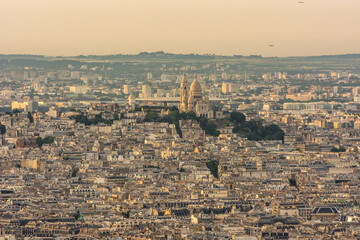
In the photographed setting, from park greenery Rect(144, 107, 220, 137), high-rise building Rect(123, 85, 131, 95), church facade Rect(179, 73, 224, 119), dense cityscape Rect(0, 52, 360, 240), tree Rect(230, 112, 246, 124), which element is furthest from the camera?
high-rise building Rect(123, 85, 131, 95)

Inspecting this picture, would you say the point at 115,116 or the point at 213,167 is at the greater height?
the point at 213,167

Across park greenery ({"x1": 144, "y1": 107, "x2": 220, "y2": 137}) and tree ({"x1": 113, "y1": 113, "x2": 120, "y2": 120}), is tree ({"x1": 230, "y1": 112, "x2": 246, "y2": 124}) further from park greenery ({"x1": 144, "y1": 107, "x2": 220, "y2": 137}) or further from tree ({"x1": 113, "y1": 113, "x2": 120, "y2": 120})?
tree ({"x1": 113, "y1": 113, "x2": 120, "y2": 120})

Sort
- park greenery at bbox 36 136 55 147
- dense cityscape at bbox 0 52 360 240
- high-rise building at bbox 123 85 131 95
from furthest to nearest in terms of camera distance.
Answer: high-rise building at bbox 123 85 131 95 → park greenery at bbox 36 136 55 147 → dense cityscape at bbox 0 52 360 240

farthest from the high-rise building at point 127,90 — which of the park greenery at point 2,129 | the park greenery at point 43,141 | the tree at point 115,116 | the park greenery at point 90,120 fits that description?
the park greenery at point 43,141

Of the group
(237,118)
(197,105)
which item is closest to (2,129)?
(237,118)

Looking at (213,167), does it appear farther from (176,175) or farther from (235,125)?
(235,125)

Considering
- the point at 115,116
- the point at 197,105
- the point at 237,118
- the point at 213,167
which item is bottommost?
the point at 237,118

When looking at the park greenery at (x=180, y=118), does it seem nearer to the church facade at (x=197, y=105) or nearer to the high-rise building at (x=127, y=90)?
the church facade at (x=197, y=105)

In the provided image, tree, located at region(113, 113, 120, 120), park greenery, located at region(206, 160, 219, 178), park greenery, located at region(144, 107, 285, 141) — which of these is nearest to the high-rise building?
park greenery, located at region(144, 107, 285, 141)
